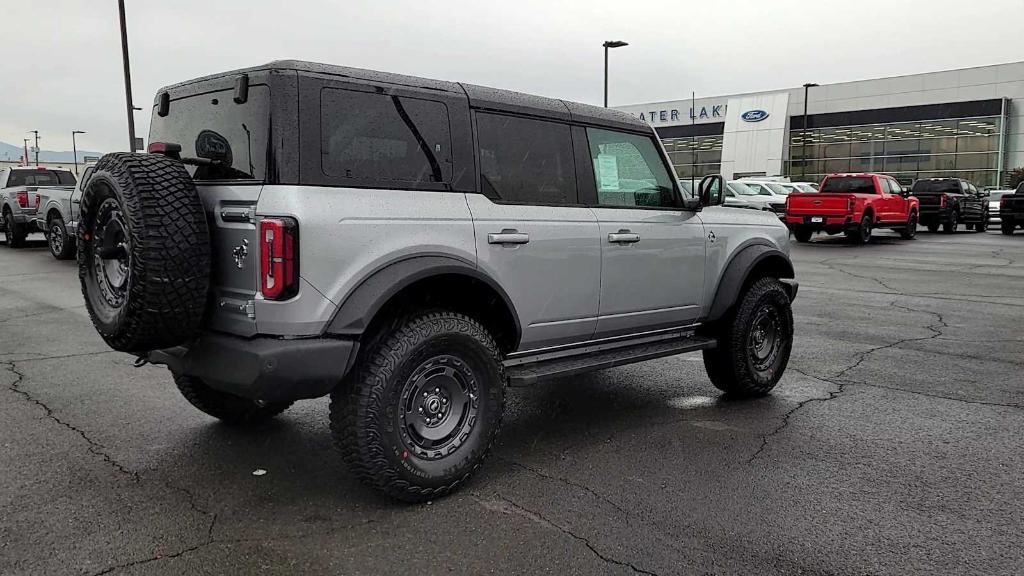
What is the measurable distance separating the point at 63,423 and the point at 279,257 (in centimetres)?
265

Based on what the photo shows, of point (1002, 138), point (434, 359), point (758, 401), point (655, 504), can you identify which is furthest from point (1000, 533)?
point (1002, 138)

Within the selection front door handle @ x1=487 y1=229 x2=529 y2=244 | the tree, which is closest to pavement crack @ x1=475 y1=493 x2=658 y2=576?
front door handle @ x1=487 y1=229 x2=529 y2=244

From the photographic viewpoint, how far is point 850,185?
2167 cm

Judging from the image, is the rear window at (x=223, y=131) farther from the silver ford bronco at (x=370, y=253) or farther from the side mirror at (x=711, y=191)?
the side mirror at (x=711, y=191)

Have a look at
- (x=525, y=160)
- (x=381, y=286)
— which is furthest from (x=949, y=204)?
(x=381, y=286)

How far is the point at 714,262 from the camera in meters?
5.50

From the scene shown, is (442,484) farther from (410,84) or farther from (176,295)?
(410,84)

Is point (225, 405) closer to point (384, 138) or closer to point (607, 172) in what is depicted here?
point (384, 138)

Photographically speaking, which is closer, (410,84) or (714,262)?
(410,84)

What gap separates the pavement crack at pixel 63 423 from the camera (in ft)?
13.7

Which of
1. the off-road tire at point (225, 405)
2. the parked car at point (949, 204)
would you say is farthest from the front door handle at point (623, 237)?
the parked car at point (949, 204)

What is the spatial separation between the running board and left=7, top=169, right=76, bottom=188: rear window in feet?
57.4

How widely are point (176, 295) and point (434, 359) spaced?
3.86ft

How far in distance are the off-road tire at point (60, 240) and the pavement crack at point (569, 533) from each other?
47.3 feet
